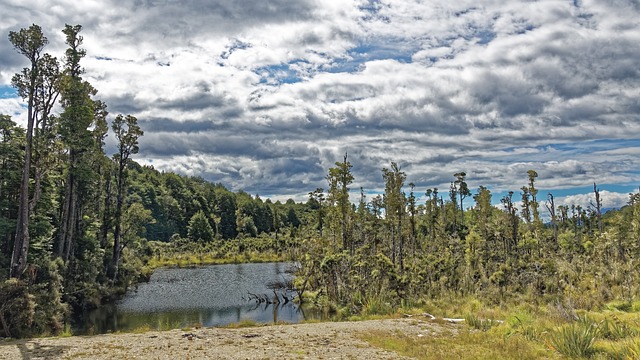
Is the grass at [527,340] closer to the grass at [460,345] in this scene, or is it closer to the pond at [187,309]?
the grass at [460,345]

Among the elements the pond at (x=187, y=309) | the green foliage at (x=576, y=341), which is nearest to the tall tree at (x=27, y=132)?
the pond at (x=187, y=309)

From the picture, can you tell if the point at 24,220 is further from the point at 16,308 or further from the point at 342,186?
the point at 342,186

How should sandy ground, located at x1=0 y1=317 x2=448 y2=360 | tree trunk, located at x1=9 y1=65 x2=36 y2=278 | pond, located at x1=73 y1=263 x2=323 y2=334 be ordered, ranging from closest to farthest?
sandy ground, located at x1=0 y1=317 x2=448 y2=360
tree trunk, located at x1=9 y1=65 x2=36 y2=278
pond, located at x1=73 y1=263 x2=323 y2=334

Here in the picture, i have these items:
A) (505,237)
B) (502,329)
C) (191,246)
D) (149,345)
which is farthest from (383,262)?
(191,246)

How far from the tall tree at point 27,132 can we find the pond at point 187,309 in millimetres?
5268

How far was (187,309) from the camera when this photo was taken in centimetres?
3666

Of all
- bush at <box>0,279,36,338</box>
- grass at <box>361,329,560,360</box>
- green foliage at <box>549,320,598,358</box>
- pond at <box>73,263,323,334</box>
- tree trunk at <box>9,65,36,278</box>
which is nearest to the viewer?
green foliage at <box>549,320,598,358</box>

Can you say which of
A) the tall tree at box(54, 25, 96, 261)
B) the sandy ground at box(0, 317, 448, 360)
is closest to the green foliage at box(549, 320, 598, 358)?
the sandy ground at box(0, 317, 448, 360)

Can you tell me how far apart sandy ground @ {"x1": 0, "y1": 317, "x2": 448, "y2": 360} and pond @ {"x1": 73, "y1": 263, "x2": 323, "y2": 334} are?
623 centimetres

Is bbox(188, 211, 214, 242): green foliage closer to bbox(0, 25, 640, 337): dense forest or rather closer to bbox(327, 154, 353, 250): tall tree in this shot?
bbox(0, 25, 640, 337): dense forest

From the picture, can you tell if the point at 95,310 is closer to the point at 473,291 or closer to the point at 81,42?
the point at 81,42

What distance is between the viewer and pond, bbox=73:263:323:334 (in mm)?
30609

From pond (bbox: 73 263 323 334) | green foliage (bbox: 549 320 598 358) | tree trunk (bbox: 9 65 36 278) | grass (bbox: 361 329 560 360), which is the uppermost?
tree trunk (bbox: 9 65 36 278)

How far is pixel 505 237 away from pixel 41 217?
53.3 meters
